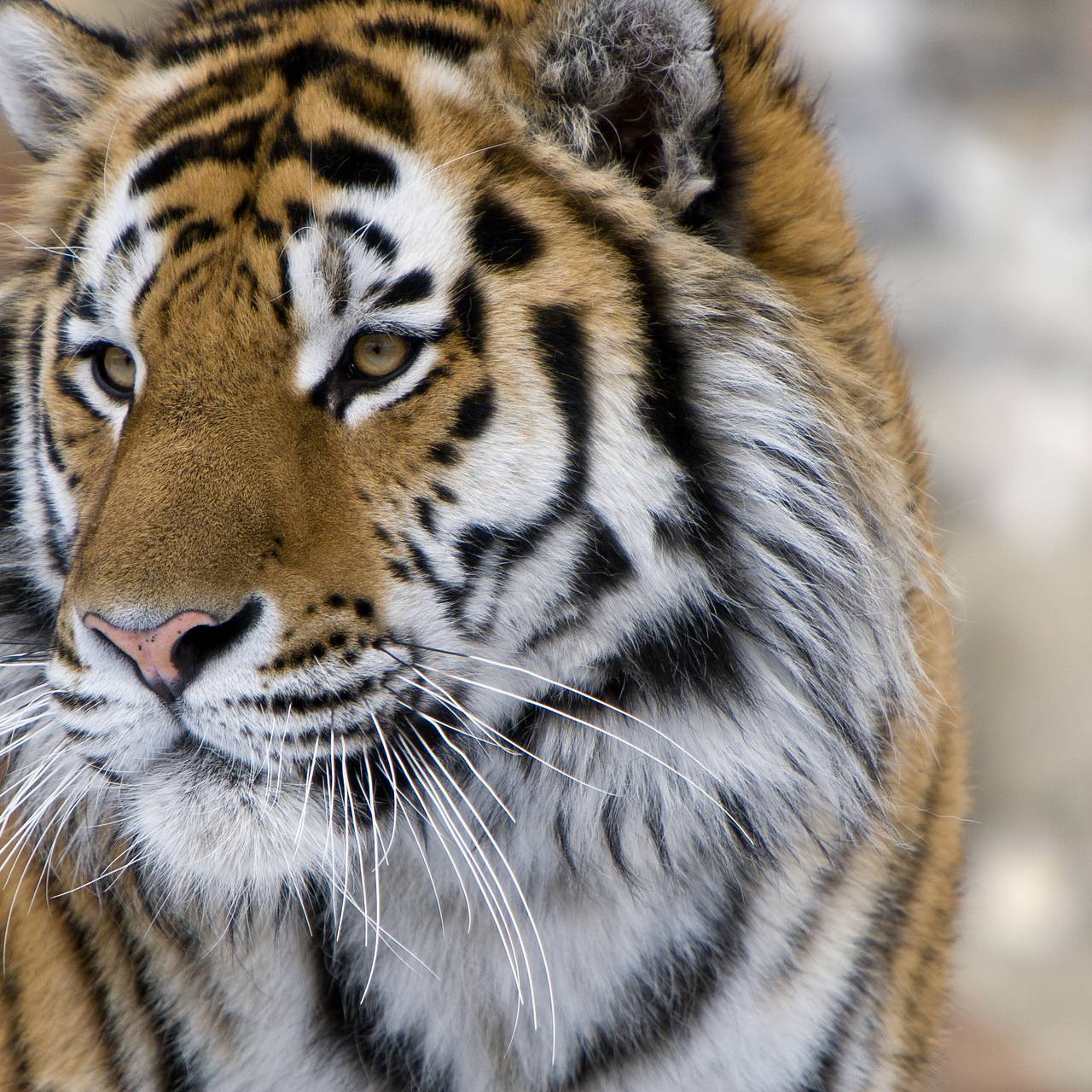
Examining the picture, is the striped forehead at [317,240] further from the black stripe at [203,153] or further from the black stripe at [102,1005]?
the black stripe at [102,1005]

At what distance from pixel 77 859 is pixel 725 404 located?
0.77 metres

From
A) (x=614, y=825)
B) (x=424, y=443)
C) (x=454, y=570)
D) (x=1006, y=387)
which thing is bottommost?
(x=614, y=825)

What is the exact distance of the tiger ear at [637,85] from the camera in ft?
3.61

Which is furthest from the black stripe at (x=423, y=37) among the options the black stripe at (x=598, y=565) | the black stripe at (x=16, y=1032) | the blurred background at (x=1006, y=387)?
the blurred background at (x=1006, y=387)

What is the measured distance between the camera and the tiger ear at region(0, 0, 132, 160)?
1.36m

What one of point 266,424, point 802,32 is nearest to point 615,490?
point 266,424

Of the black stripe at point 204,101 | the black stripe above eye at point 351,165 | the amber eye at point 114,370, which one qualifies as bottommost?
the amber eye at point 114,370

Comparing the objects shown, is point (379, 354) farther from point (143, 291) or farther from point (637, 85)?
point (637, 85)

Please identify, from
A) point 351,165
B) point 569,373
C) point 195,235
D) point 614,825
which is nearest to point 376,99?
point 351,165

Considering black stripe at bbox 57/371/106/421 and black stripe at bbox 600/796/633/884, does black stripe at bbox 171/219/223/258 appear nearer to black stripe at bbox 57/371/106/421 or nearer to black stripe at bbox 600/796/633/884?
black stripe at bbox 57/371/106/421

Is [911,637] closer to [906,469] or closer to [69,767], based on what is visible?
[906,469]

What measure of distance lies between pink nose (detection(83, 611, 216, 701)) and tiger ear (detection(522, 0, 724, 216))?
52 cm

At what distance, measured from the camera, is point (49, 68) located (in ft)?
4.52

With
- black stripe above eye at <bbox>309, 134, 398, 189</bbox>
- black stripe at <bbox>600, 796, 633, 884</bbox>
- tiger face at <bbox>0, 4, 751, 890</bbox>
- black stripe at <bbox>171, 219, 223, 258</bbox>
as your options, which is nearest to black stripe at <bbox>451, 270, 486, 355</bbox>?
tiger face at <bbox>0, 4, 751, 890</bbox>
